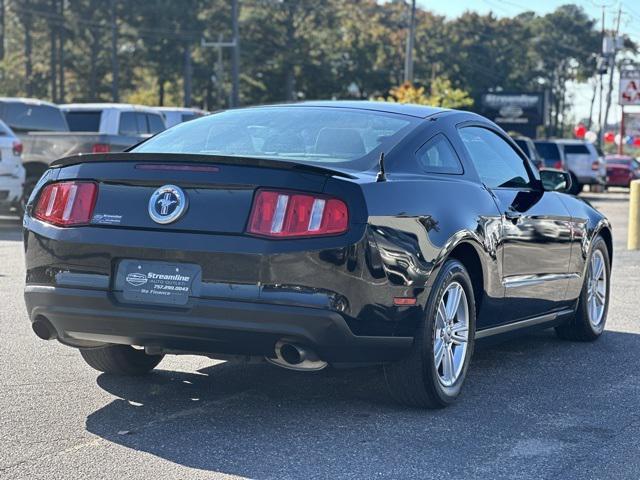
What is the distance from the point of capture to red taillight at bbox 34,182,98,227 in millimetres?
5188

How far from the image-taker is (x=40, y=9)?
3051 inches

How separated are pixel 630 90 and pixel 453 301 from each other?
2467 cm

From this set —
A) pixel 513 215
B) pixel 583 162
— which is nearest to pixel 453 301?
pixel 513 215

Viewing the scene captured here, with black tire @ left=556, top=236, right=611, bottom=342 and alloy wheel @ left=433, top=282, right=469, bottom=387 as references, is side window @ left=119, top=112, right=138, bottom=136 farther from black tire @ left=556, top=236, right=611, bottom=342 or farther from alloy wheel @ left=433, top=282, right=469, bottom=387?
alloy wheel @ left=433, top=282, right=469, bottom=387

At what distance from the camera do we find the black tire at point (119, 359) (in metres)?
5.97

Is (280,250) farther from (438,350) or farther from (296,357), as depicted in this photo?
(438,350)

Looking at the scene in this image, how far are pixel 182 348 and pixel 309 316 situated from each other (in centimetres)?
64

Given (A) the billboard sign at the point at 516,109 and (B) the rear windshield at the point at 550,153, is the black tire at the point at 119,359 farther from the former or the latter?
(A) the billboard sign at the point at 516,109

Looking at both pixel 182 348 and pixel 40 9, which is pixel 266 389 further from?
pixel 40 9

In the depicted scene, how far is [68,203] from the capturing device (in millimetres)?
5242

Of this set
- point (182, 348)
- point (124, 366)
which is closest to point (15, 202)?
point (124, 366)

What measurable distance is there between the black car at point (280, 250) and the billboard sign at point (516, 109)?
212 ft

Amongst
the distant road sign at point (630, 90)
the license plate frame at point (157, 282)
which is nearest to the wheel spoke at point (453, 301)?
the license plate frame at point (157, 282)

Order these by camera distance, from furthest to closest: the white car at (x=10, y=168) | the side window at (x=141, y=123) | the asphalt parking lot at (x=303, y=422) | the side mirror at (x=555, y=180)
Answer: the side window at (x=141, y=123)
the white car at (x=10, y=168)
the side mirror at (x=555, y=180)
the asphalt parking lot at (x=303, y=422)
